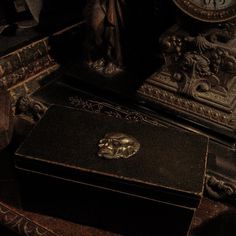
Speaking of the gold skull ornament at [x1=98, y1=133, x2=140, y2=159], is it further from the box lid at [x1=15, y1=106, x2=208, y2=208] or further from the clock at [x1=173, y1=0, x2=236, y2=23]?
the clock at [x1=173, y1=0, x2=236, y2=23]

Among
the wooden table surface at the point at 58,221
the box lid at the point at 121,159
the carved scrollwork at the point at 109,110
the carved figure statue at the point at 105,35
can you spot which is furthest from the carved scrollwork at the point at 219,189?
the carved figure statue at the point at 105,35

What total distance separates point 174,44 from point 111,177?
58 cm

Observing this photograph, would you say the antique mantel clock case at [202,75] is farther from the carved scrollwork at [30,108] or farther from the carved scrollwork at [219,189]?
the carved scrollwork at [30,108]

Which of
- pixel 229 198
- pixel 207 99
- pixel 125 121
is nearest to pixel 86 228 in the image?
A: pixel 125 121

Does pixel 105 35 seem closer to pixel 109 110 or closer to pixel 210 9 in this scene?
pixel 109 110

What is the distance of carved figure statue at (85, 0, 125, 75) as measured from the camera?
1509mm

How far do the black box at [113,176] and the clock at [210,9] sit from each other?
37cm

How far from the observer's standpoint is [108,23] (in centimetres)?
152

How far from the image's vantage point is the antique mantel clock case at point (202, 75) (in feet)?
4.13

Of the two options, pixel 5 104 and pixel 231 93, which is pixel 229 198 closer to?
pixel 231 93

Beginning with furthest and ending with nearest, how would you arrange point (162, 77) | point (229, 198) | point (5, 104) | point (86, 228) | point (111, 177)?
point (162, 77) → point (5, 104) → point (229, 198) → point (86, 228) → point (111, 177)

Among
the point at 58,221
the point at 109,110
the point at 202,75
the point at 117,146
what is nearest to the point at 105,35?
A: the point at 109,110

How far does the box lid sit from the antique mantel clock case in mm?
229

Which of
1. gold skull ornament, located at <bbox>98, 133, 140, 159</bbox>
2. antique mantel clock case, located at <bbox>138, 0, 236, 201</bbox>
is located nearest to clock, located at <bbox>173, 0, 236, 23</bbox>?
antique mantel clock case, located at <bbox>138, 0, 236, 201</bbox>
